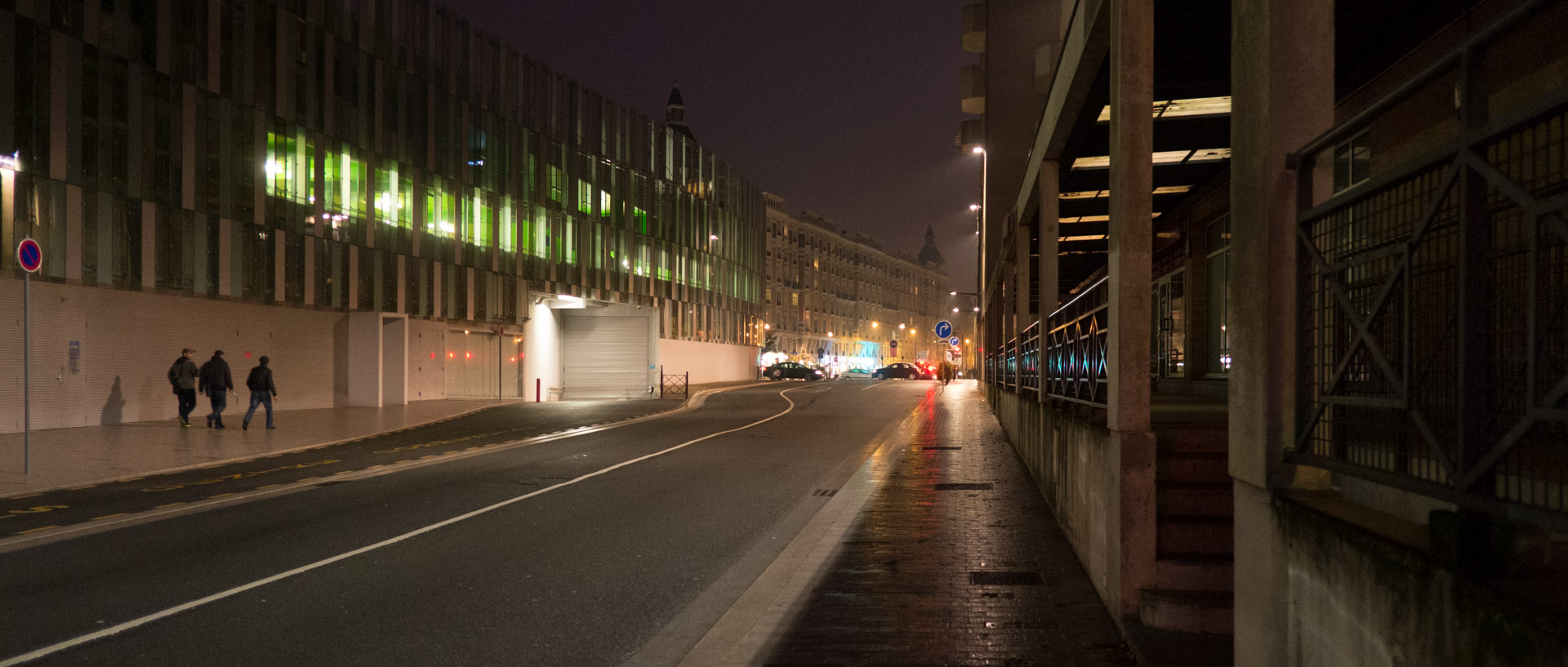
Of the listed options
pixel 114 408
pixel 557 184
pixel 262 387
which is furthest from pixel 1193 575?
pixel 557 184

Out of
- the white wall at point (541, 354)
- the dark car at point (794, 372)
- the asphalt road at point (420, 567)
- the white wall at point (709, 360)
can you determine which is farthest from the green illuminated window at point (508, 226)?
the dark car at point (794, 372)

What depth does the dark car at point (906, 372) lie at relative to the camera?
7569cm

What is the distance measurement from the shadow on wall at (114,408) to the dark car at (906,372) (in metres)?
56.8

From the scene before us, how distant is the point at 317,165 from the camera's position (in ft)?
101

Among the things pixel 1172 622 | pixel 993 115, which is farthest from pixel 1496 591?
pixel 993 115

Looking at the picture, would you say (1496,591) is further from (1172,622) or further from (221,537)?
(221,537)

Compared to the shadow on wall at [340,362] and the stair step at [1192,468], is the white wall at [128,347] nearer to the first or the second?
the shadow on wall at [340,362]

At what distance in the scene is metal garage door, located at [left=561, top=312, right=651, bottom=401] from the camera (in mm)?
40156

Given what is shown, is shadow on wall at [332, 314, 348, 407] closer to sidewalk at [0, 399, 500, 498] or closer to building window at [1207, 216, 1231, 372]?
sidewalk at [0, 399, 500, 498]

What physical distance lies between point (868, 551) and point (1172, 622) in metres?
3.17

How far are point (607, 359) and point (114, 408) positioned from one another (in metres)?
18.8

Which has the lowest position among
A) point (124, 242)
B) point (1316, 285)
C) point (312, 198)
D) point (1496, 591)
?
point (1496, 591)

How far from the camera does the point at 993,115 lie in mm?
31281

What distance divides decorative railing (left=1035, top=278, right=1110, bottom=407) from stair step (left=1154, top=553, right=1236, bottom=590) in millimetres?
1491
